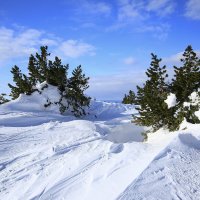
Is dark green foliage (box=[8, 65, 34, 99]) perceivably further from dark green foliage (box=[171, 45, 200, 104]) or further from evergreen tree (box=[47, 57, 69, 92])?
dark green foliage (box=[171, 45, 200, 104])

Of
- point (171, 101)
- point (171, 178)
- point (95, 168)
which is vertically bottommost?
point (95, 168)

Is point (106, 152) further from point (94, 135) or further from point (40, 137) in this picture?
Result: point (40, 137)

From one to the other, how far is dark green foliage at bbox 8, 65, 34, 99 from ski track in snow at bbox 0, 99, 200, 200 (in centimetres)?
1264

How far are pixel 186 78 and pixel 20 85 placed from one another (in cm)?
1673

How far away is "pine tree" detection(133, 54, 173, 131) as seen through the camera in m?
16.0

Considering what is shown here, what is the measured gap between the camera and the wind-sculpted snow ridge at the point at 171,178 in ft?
23.7

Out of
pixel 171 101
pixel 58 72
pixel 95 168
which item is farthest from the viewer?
pixel 58 72

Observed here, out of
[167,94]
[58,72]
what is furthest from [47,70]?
[167,94]

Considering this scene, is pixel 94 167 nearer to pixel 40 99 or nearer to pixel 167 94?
pixel 167 94

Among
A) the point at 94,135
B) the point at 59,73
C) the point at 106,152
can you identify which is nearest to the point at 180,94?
the point at 94,135

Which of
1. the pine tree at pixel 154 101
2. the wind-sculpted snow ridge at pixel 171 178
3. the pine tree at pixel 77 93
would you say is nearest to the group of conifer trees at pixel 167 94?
the pine tree at pixel 154 101

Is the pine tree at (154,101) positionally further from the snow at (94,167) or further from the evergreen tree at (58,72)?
the evergreen tree at (58,72)

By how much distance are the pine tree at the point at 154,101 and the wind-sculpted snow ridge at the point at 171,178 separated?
5371mm

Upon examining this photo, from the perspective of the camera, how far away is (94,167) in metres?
9.73
